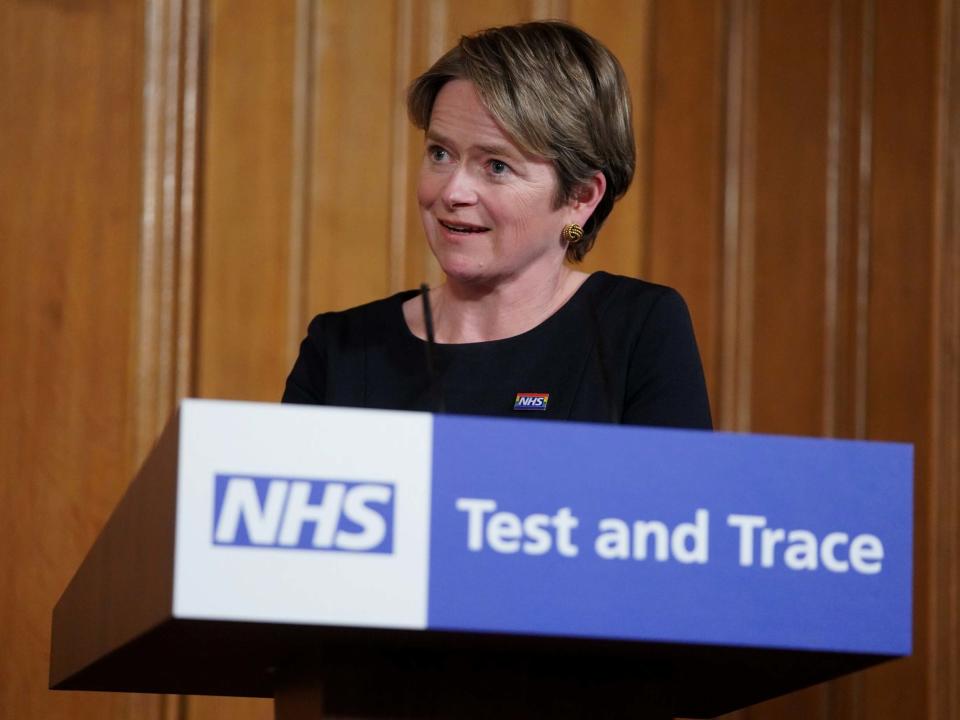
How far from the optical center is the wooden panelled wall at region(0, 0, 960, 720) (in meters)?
3.22

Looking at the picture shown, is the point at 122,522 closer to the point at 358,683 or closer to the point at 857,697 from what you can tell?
the point at 358,683

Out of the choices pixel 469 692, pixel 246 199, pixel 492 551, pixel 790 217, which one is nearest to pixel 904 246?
pixel 790 217

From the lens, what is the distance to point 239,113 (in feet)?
11.1

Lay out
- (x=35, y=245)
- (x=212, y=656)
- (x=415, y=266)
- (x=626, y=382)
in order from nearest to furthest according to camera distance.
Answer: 1. (x=212, y=656)
2. (x=626, y=382)
3. (x=35, y=245)
4. (x=415, y=266)

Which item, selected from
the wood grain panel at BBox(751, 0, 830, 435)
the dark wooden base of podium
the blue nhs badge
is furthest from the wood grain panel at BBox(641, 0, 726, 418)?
the blue nhs badge

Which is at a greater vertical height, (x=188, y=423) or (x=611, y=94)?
(x=611, y=94)

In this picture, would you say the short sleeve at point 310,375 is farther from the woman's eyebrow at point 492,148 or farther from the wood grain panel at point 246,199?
the wood grain panel at point 246,199

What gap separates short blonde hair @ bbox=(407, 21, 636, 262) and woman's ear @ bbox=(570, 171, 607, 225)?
1cm

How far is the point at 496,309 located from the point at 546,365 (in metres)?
0.15

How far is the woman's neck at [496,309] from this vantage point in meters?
2.28

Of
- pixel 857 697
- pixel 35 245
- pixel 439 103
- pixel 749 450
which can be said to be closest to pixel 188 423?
pixel 749 450

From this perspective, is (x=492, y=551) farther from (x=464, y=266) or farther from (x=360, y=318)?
(x=360, y=318)

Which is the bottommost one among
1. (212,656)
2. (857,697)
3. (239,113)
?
(857,697)

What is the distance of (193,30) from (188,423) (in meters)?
2.37
